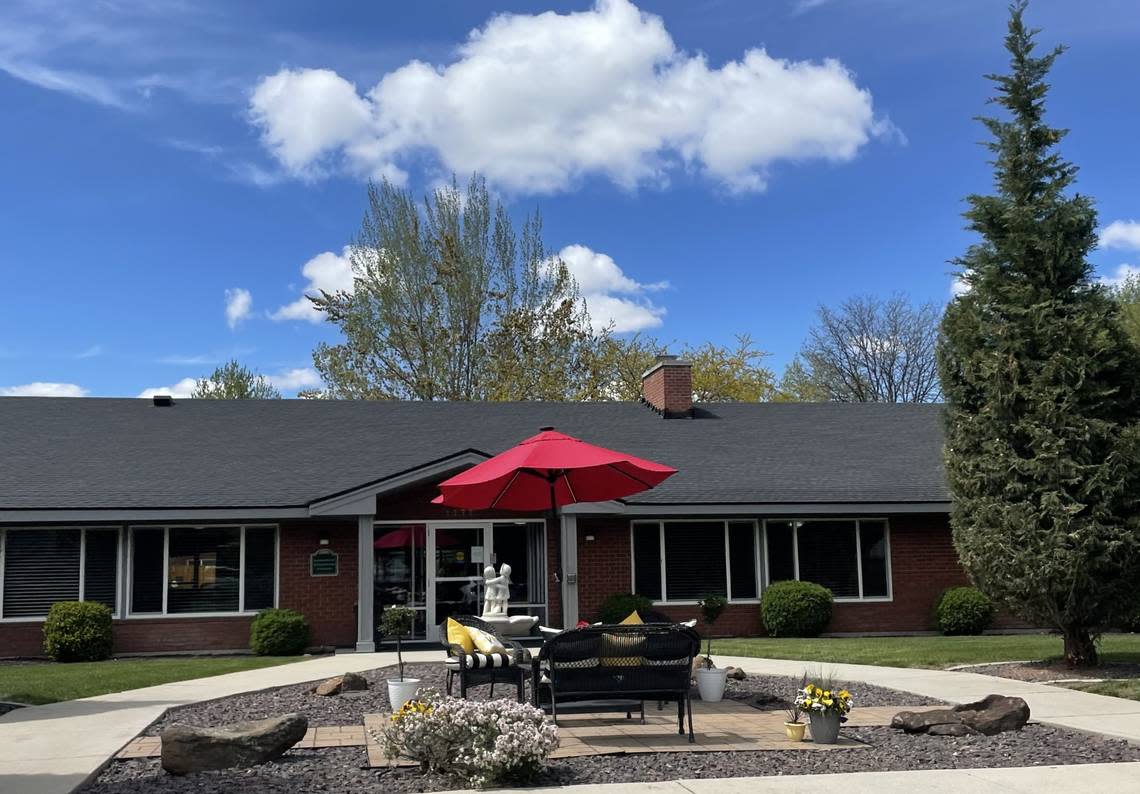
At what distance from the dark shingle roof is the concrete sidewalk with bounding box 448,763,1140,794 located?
12.5 metres

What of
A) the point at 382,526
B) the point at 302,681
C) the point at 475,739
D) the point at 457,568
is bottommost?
the point at 302,681

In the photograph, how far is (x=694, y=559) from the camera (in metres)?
20.4

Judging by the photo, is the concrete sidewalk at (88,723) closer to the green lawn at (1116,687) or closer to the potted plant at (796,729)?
the potted plant at (796,729)

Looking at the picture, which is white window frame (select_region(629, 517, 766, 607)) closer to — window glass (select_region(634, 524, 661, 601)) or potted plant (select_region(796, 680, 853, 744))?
window glass (select_region(634, 524, 661, 601))

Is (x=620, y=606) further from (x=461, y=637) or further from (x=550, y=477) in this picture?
(x=461, y=637)

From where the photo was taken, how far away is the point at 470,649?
1022 centimetres

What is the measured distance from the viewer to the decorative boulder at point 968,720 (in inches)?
348

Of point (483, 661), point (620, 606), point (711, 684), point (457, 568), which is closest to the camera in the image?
point (483, 661)

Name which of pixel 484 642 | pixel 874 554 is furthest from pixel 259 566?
pixel 874 554

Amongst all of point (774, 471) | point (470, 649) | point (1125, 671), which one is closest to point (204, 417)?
point (774, 471)

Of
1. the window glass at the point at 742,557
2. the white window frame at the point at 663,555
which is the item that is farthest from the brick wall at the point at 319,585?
the window glass at the point at 742,557

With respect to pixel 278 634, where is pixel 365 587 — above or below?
A: above

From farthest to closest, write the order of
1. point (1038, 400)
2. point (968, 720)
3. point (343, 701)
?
point (1038, 400), point (343, 701), point (968, 720)

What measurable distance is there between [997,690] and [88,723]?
29.9 ft
